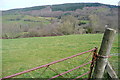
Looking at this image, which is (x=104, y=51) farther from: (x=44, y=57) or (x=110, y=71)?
(x=44, y=57)

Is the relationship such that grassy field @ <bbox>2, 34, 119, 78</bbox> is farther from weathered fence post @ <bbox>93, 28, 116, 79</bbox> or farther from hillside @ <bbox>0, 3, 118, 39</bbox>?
hillside @ <bbox>0, 3, 118, 39</bbox>

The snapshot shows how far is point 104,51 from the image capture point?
196 centimetres

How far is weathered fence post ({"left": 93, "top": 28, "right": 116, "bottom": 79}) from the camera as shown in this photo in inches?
74.5

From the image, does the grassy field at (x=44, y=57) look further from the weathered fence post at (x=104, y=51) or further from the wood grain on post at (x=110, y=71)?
the weathered fence post at (x=104, y=51)

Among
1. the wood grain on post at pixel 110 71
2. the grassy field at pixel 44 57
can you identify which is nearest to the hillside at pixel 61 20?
the grassy field at pixel 44 57

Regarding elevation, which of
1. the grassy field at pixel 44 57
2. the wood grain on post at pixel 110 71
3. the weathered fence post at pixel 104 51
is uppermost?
the weathered fence post at pixel 104 51

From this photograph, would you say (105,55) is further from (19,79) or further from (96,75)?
(19,79)

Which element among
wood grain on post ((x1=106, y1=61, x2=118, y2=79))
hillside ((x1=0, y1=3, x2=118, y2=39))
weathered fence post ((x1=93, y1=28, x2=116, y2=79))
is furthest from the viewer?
hillside ((x1=0, y1=3, x2=118, y2=39))

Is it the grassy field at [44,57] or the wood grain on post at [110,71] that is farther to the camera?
the grassy field at [44,57]

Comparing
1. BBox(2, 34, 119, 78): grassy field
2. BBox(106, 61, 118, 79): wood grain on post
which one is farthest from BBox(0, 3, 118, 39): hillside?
BBox(106, 61, 118, 79): wood grain on post

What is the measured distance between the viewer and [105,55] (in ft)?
6.47

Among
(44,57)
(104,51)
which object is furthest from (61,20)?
(104,51)

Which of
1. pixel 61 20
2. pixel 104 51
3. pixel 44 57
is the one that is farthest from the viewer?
pixel 61 20

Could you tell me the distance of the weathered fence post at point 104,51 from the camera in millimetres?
1894
